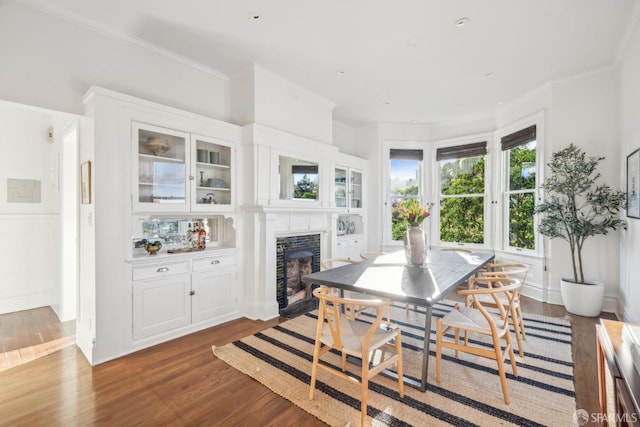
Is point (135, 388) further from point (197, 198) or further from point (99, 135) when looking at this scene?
point (99, 135)

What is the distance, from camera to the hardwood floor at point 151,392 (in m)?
1.89

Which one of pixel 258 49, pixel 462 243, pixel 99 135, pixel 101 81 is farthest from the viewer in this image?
pixel 462 243

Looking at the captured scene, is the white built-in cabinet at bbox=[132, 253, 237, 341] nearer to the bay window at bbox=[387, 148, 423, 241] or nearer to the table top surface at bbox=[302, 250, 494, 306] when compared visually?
the table top surface at bbox=[302, 250, 494, 306]

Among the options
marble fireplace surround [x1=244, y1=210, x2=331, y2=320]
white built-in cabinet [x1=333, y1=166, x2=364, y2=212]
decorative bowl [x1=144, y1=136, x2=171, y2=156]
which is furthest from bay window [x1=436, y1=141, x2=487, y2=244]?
decorative bowl [x1=144, y1=136, x2=171, y2=156]

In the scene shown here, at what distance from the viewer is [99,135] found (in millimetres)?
2629

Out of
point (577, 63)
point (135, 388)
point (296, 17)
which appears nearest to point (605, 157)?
point (577, 63)

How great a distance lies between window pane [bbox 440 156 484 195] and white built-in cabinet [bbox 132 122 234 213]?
414 cm

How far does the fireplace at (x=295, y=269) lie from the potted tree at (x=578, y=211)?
3.07 m

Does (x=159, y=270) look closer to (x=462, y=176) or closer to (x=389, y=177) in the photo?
(x=389, y=177)

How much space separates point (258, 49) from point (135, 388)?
329 centimetres

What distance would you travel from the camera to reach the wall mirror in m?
3.95

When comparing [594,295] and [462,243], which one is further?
[462,243]

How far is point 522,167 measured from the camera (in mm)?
4742

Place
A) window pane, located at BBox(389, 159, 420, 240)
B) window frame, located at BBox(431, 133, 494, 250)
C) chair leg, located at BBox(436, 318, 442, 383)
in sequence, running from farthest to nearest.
→ window pane, located at BBox(389, 159, 420, 240), window frame, located at BBox(431, 133, 494, 250), chair leg, located at BBox(436, 318, 442, 383)
